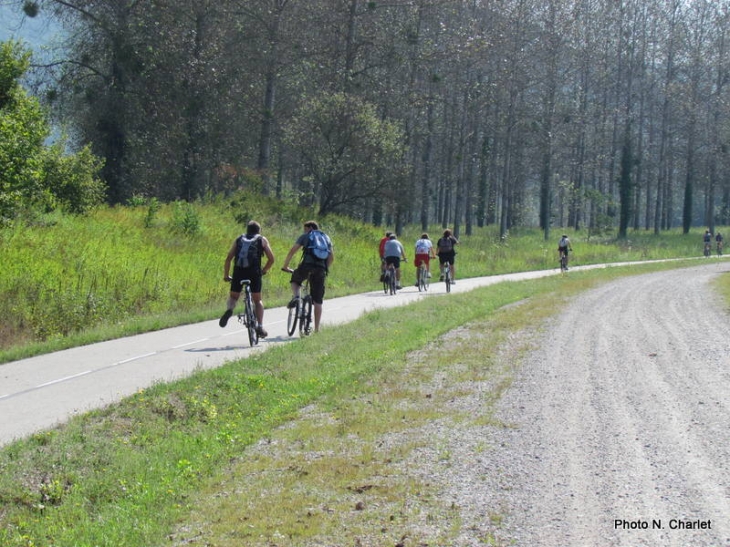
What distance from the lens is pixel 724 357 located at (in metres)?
12.8

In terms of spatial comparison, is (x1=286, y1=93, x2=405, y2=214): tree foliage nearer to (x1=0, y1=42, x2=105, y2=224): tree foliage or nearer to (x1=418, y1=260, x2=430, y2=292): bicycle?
(x1=418, y1=260, x2=430, y2=292): bicycle

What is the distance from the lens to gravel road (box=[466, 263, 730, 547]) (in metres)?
5.65

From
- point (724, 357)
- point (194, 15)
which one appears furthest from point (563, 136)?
point (724, 357)

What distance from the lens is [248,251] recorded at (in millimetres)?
13867

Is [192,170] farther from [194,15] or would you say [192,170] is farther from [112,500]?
[112,500]

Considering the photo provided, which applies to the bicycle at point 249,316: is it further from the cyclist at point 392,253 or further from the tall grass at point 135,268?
the cyclist at point 392,253

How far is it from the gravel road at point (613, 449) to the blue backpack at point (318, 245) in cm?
399

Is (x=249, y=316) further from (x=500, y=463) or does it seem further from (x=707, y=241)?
(x=707, y=241)

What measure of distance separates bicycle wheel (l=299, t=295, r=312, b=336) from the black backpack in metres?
1.53

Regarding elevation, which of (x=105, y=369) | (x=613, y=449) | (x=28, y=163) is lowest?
(x=105, y=369)

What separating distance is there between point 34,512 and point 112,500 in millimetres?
554

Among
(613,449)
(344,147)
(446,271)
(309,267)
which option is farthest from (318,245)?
(344,147)

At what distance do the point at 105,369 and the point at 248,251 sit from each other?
3.20 metres

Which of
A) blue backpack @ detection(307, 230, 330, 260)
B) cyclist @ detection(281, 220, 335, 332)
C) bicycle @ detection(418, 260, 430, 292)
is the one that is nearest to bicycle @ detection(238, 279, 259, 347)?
cyclist @ detection(281, 220, 335, 332)
